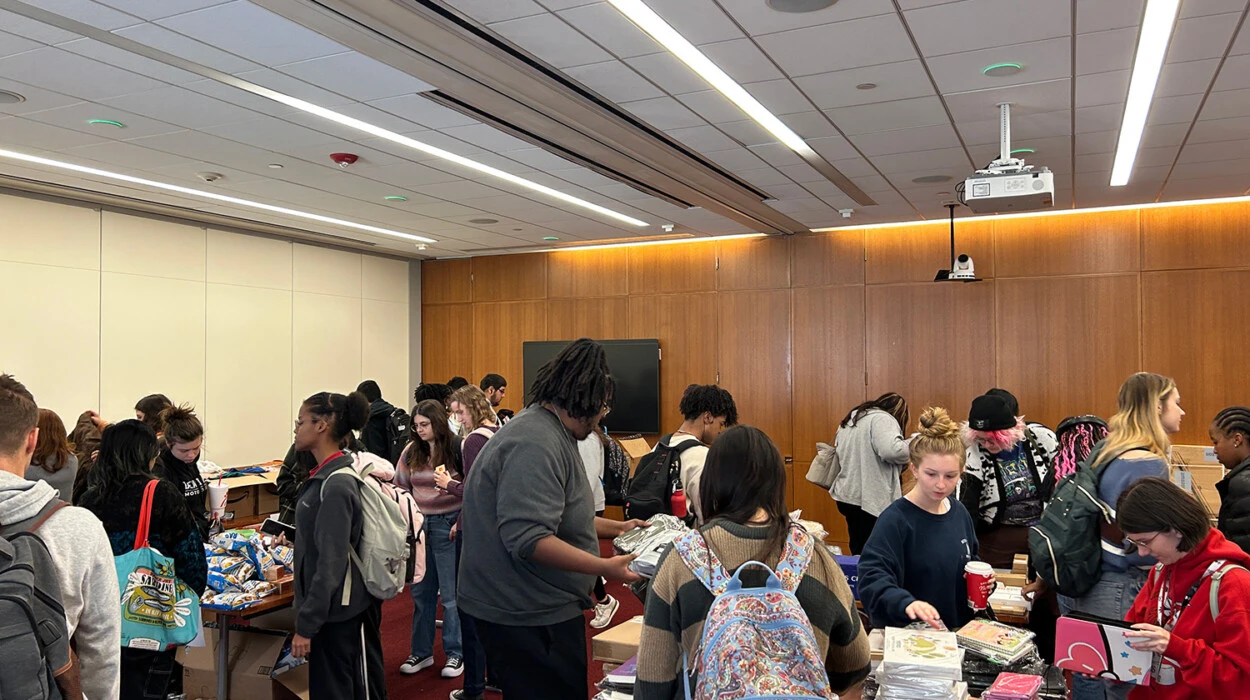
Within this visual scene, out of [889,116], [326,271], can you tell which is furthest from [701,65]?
[326,271]

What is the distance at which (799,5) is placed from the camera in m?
3.39

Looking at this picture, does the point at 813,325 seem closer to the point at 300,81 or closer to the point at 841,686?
the point at 300,81

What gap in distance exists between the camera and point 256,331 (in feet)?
29.0

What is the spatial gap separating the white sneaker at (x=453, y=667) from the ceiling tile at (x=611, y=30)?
3486 mm

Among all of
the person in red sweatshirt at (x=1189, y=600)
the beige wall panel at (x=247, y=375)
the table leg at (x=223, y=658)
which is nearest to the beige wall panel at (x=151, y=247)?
the beige wall panel at (x=247, y=375)

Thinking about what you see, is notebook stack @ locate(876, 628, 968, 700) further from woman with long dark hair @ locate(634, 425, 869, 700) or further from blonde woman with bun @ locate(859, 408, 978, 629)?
blonde woman with bun @ locate(859, 408, 978, 629)

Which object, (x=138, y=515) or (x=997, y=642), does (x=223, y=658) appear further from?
(x=997, y=642)

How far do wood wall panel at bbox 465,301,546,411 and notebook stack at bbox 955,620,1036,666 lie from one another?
321 inches

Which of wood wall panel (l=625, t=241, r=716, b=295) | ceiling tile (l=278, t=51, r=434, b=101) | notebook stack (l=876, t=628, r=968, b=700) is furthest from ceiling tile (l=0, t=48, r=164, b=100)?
wood wall panel (l=625, t=241, r=716, b=295)

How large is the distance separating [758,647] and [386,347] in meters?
9.42

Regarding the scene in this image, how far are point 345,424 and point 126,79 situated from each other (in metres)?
2.16

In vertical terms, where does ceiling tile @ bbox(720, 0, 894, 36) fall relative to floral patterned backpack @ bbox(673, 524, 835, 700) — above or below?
above

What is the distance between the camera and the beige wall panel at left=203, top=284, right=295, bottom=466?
8.42 meters

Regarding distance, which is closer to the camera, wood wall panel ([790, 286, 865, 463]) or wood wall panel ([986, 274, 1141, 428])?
wood wall panel ([986, 274, 1141, 428])
